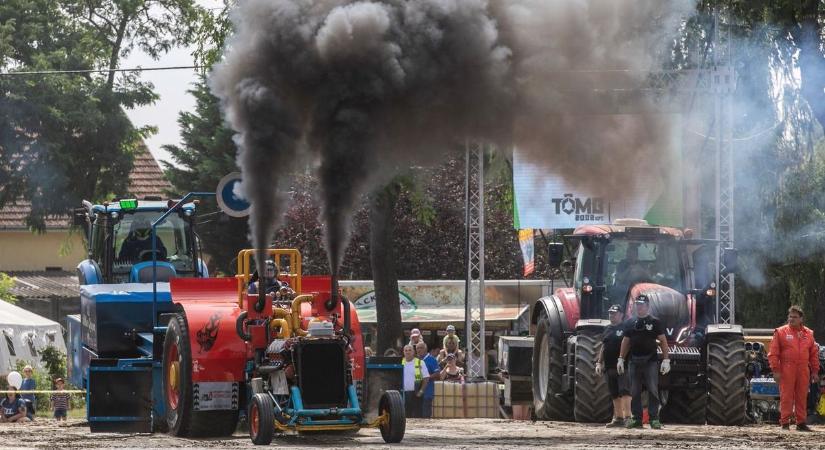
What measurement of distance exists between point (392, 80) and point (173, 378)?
12.6 ft

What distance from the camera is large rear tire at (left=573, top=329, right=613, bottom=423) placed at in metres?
17.9

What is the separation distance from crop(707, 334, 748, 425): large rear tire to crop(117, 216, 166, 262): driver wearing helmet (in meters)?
7.08

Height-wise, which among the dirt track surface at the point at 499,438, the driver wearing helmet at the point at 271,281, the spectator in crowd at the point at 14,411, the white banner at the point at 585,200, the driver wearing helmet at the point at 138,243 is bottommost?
the spectator in crowd at the point at 14,411

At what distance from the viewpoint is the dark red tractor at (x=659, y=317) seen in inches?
690

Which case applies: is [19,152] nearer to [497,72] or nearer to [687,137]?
[687,137]

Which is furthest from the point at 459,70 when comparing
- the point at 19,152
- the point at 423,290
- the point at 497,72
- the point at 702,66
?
the point at 19,152

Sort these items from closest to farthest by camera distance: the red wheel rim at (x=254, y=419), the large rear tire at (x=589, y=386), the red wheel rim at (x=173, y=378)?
the red wheel rim at (x=254, y=419) < the red wheel rim at (x=173, y=378) < the large rear tire at (x=589, y=386)

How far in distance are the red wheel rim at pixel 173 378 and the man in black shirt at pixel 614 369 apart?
4.72 meters

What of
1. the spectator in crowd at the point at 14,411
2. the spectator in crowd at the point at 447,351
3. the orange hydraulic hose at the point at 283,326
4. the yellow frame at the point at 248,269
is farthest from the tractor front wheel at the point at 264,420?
the spectator in crowd at the point at 447,351

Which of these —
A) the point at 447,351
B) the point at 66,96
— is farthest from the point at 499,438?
the point at 66,96

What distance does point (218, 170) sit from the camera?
4341 cm

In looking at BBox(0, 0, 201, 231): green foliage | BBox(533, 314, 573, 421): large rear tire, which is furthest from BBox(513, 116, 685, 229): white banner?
BBox(0, 0, 201, 231): green foliage

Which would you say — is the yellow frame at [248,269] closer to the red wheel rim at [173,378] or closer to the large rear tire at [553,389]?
the red wheel rim at [173,378]

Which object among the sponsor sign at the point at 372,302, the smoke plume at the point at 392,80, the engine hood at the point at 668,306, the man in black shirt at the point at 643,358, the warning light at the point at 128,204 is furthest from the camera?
the sponsor sign at the point at 372,302
